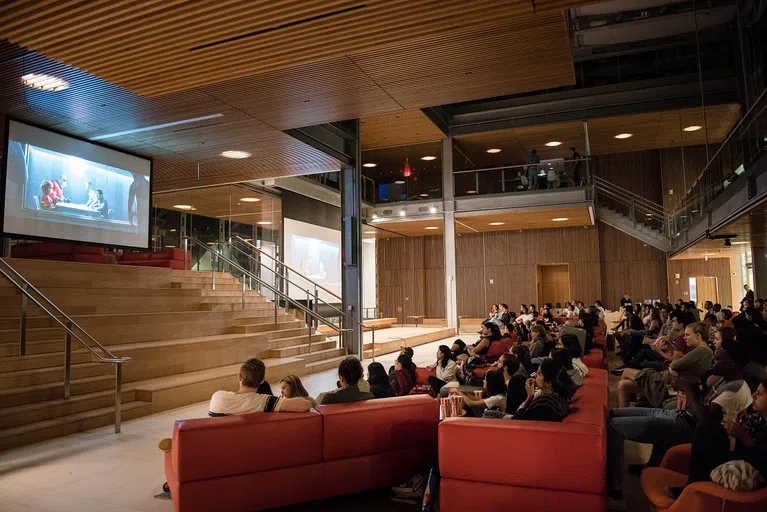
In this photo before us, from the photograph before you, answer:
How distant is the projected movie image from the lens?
15.4 metres

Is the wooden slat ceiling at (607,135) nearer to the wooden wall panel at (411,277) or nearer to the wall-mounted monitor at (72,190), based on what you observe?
the wooden wall panel at (411,277)

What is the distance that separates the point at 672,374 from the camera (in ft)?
16.5

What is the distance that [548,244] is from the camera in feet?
67.9

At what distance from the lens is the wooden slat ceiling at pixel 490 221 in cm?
1732

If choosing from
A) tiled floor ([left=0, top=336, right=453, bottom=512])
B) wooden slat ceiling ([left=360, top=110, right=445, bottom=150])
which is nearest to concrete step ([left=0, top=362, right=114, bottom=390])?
tiled floor ([left=0, top=336, right=453, bottom=512])

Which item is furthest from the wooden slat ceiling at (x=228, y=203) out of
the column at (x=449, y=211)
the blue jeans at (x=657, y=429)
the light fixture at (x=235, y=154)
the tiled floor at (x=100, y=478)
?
the blue jeans at (x=657, y=429)

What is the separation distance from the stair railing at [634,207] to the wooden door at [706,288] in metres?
2.97

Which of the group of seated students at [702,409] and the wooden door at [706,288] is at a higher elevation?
the wooden door at [706,288]

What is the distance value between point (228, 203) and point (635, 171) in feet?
47.7

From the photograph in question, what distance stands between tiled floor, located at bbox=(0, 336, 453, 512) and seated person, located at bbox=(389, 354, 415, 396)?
2.38 metres

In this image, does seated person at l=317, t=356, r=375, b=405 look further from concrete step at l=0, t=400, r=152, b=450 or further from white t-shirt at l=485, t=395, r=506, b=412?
concrete step at l=0, t=400, r=152, b=450

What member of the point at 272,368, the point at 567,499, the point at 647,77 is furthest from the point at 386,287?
the point at 567,499

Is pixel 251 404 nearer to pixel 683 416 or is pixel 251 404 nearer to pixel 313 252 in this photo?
pixel 683 416

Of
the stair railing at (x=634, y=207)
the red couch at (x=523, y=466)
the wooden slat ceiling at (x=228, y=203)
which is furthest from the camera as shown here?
the stair railing at (x=634, y=207)
